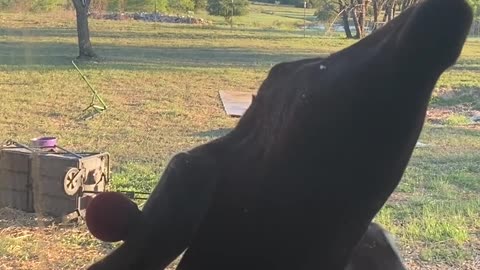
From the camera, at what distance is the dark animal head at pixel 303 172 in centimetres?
92

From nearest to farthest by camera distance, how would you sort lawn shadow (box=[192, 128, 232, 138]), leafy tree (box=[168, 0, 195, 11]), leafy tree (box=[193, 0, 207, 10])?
lawn shadow (box=[192, 128, 232, 138]) < leafy tree (box=[168, 0, 195, 11]) < leafy tree (box=[193, 0, 207, 10])

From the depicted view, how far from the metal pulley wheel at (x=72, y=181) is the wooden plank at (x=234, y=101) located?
Result: 490 cm

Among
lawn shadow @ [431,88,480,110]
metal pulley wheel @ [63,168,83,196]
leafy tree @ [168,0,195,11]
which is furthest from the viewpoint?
leafy tree @ [168,0,195,11]

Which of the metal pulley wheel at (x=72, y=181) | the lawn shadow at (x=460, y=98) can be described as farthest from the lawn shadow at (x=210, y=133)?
the lawn shadow at (x=460, y=98)

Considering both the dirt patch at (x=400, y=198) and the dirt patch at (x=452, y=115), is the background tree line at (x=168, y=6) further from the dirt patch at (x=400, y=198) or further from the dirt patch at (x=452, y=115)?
the dirt patch at (x=400, y=198)

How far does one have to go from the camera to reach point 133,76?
1380 cm

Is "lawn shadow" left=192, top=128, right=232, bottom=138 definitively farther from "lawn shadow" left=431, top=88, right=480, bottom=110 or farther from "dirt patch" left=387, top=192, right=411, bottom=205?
"lawn shadow" left=431, top=88, right=480, bottom=110

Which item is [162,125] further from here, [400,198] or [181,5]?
[181,5]

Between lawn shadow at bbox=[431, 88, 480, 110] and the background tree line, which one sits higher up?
the background tree line

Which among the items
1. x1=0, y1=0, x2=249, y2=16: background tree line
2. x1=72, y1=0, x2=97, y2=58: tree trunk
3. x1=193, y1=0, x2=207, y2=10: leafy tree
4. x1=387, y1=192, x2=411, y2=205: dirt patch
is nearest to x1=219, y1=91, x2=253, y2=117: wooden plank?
x1=387, y1=192, x2=411, y2=205: dirt patch

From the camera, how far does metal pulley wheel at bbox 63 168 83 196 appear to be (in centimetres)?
456

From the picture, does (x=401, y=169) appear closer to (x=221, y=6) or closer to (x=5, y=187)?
(x=5, y=187)

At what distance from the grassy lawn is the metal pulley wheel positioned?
0.25 m

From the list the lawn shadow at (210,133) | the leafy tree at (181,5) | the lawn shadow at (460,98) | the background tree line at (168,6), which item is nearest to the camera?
the lawn shadow at (210,133)
